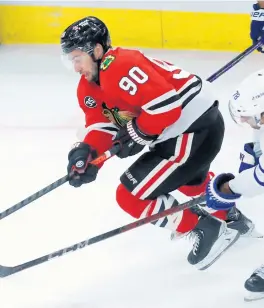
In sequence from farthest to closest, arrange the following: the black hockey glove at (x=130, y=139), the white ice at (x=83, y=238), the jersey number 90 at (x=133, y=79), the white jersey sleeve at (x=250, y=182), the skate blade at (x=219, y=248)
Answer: the skate blade at (x=219, y=248), the white ice at (x=83, y=238), the black hockey glove at (x=130, y=139), the jersey number 90 at (x=133, y=79), the white jersey sleeve at (x=250, y=182)

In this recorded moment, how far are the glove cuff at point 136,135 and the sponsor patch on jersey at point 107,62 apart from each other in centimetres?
22

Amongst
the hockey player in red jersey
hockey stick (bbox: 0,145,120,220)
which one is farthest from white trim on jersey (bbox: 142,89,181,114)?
hockey stick (bbox: 0,145,120,220)

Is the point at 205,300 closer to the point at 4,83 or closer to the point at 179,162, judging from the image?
the point at 179,162

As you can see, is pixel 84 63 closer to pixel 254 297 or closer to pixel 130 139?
pixel 130 139

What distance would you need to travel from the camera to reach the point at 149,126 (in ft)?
7.50

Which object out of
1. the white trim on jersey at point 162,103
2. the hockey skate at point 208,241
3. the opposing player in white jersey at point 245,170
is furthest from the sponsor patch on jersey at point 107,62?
the hockey skate at point 208,241

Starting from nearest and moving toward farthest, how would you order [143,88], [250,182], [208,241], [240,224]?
1. [250,182]
2. [143,88]
3. [208,241]
4. [240,224]

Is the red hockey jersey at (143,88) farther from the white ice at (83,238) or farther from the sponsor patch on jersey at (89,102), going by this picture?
the white ice at (83,238)

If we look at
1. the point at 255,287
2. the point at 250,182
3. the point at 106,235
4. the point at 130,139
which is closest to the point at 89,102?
the point at 130,139

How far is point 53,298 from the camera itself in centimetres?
244

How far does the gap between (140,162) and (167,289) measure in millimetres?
461

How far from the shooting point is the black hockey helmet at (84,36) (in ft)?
7.55

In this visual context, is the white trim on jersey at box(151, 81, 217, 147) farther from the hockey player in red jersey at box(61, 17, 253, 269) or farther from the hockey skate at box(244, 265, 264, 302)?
the hockey skate at box(244, 265, 264, 302)

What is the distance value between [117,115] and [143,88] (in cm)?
30
